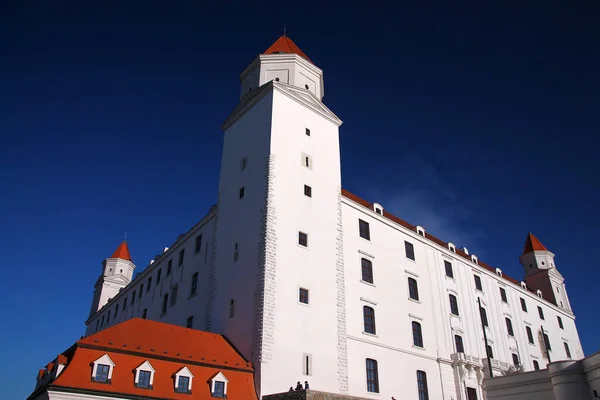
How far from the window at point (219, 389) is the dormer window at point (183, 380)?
Answer: 1.06 m

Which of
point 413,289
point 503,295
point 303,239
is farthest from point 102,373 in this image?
point 503,295

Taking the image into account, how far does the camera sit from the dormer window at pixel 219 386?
19391mm

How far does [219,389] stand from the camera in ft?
64.3

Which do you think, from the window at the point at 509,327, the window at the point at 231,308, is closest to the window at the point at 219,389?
the window at the point at 231,308

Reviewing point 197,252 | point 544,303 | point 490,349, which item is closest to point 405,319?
point 490,349

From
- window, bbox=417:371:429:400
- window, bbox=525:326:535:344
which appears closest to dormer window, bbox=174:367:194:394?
window, bbox=417:371:429:400

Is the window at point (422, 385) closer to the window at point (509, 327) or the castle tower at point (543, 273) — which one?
the window at point (509, 327)

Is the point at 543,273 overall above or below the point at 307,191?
above

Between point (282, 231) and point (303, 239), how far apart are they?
1509 mm

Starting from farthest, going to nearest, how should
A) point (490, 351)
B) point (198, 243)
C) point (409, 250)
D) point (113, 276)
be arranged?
point (113, 276) < point (490, 351) < point (409, 250) < point (198, 243)

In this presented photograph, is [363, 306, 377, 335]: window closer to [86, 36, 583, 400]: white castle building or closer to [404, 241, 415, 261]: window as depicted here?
[86, 36, 583, 400]: white castle building

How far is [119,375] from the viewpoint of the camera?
1780cm

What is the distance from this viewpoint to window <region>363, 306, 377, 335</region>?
2707 cm

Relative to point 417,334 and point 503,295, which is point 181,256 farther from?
point 503,295
